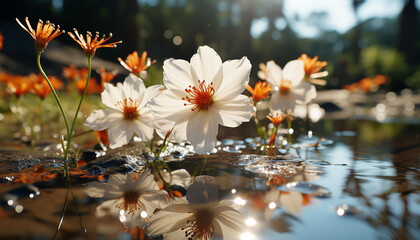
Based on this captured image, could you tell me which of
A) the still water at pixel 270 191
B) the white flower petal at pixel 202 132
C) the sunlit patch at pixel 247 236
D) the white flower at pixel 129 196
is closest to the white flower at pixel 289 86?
the still water at pixel 270 191

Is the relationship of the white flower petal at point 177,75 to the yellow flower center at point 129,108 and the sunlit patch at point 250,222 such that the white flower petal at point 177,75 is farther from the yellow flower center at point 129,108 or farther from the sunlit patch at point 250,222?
the sunlit patch at point 250,222

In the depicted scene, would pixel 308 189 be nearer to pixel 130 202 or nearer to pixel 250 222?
pixel 250 222

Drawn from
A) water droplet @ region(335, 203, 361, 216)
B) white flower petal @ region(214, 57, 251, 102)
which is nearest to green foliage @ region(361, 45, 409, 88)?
white flower petal @ region(214, 57, 251, 102)

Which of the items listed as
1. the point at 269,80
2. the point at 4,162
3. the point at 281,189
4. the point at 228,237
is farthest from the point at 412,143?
the point at 4,162

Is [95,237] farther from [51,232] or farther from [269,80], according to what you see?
[269,80]

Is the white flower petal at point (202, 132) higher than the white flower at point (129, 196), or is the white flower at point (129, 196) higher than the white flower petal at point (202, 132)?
the white flower petal at point (202, 132)

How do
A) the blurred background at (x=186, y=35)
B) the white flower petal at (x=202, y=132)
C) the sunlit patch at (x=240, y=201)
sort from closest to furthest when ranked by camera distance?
1. the sunlit patch at (x=240, y=201)
2. the white flower petal at (x=202, y=132)
3. the blurred background at (x=186, y=35)

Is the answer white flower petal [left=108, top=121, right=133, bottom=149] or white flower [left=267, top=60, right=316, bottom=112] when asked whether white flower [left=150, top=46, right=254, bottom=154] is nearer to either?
white flower petal [left=108, top=121, right=133, bottom=149]
